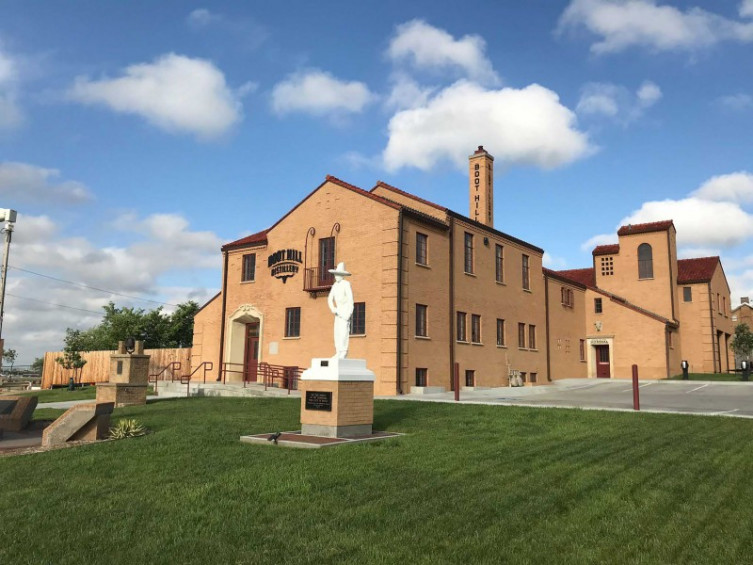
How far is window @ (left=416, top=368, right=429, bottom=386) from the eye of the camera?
80.4 feet

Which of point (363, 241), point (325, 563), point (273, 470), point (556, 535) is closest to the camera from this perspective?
point (325, 563)

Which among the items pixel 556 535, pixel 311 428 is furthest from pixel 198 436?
pixel 556 535

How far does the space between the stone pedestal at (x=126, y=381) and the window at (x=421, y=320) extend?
1050 centimetres

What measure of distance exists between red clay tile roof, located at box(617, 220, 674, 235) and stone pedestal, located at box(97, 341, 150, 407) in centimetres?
3327

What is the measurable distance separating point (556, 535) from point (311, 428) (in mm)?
6601

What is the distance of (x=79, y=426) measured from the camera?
38.5 ft

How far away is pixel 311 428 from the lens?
452 inches

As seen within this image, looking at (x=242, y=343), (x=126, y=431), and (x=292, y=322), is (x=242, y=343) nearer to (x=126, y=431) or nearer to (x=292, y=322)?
(x=292, y=322)

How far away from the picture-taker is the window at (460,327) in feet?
89.1

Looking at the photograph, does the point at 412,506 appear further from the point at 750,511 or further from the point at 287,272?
the point at 287,272

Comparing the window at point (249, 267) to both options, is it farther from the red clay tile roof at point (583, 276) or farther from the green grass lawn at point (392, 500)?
the red clay tile roof at point (583, 276)

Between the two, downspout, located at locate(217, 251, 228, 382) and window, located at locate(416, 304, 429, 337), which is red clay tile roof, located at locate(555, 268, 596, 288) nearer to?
window, located at locate(416, 304, 429, 337)

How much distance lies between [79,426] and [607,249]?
3757 cm

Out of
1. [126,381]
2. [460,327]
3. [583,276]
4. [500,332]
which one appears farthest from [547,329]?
[126,381]
